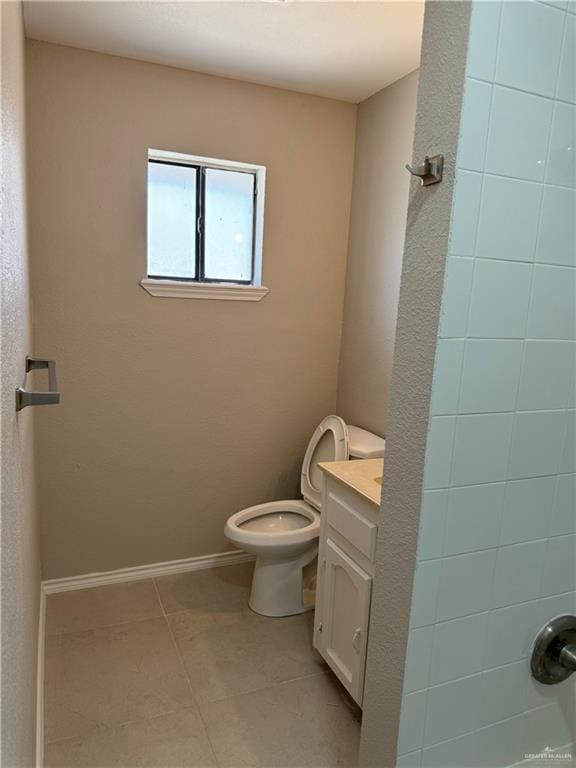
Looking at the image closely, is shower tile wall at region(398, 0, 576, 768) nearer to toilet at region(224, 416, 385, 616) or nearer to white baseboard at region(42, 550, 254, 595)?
toilet at region(224, 416, 385, 616)

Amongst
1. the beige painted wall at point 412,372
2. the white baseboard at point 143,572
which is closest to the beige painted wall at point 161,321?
the white baseboard at point 143,572

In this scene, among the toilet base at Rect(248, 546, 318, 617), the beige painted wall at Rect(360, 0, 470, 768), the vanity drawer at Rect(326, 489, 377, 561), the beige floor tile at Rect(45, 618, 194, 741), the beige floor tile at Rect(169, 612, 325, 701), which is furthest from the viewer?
the toilet base at Rect(248, 546, 318, 617)

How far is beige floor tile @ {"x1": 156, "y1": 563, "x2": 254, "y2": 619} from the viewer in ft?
7.68

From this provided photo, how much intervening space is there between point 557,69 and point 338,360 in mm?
1889

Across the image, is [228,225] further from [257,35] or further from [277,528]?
[277,528]

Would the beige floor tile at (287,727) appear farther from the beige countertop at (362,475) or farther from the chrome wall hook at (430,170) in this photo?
the chrome wall hook at (430,170)

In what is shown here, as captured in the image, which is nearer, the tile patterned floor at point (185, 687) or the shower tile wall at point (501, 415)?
the shower tile wall at point (501, 415)

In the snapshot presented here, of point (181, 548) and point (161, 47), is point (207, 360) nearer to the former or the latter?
point (181, 548)

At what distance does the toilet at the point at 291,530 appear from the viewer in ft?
7.13

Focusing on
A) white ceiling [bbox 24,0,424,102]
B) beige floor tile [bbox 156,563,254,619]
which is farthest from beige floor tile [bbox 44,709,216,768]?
white ceiling [bbox 24,0,424,102]

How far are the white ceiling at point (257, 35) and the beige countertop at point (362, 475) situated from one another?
5.00 ft

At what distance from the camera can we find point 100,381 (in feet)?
7.64

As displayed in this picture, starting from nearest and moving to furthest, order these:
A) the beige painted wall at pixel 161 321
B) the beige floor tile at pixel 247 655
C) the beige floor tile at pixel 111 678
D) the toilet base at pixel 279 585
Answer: the beige floor tile at pixel 111 678
the beige floor tile at pixel 247 655
the beige painted wall at pixel 161 321
the toilet base at pixel 279 585

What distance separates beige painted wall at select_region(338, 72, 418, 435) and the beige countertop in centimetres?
63
